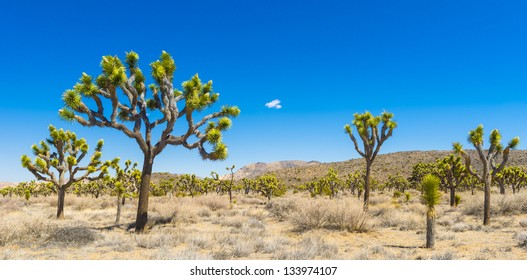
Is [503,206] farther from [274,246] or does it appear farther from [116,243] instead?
[116,243]

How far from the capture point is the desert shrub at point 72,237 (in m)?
8.99

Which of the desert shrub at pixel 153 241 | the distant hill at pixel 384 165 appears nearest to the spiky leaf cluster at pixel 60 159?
A: the desert shrub at pixel 153 241

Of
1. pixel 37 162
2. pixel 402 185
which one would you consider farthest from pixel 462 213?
pixel 402 185

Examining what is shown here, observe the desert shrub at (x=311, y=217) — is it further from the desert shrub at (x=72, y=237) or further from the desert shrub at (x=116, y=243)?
the desert shrub at (x=72, y=237)

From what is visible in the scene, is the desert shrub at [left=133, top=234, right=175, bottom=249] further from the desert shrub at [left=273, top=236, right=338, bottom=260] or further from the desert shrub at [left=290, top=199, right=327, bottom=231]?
the desert shrub at [left=290, top=199, right=327, bottom=231]

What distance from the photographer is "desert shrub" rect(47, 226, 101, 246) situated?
29.5 ft

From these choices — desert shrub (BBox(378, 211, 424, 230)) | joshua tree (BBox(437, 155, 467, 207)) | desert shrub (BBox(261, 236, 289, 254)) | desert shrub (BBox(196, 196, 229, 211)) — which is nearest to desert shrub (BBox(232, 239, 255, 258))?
desert shrub (BBox(261, 236, 289, 254))

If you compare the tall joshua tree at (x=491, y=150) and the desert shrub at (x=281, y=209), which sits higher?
the tall joshua tree at (x=491, y=150)

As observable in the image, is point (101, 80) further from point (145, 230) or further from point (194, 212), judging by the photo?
point (194, 212)

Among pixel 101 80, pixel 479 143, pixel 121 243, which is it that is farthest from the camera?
pixel 479 143

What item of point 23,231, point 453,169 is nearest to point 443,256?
point 23,231

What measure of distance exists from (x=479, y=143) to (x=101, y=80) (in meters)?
14.5

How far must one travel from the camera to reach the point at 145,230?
37.0 ft

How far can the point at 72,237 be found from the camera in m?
9.26
